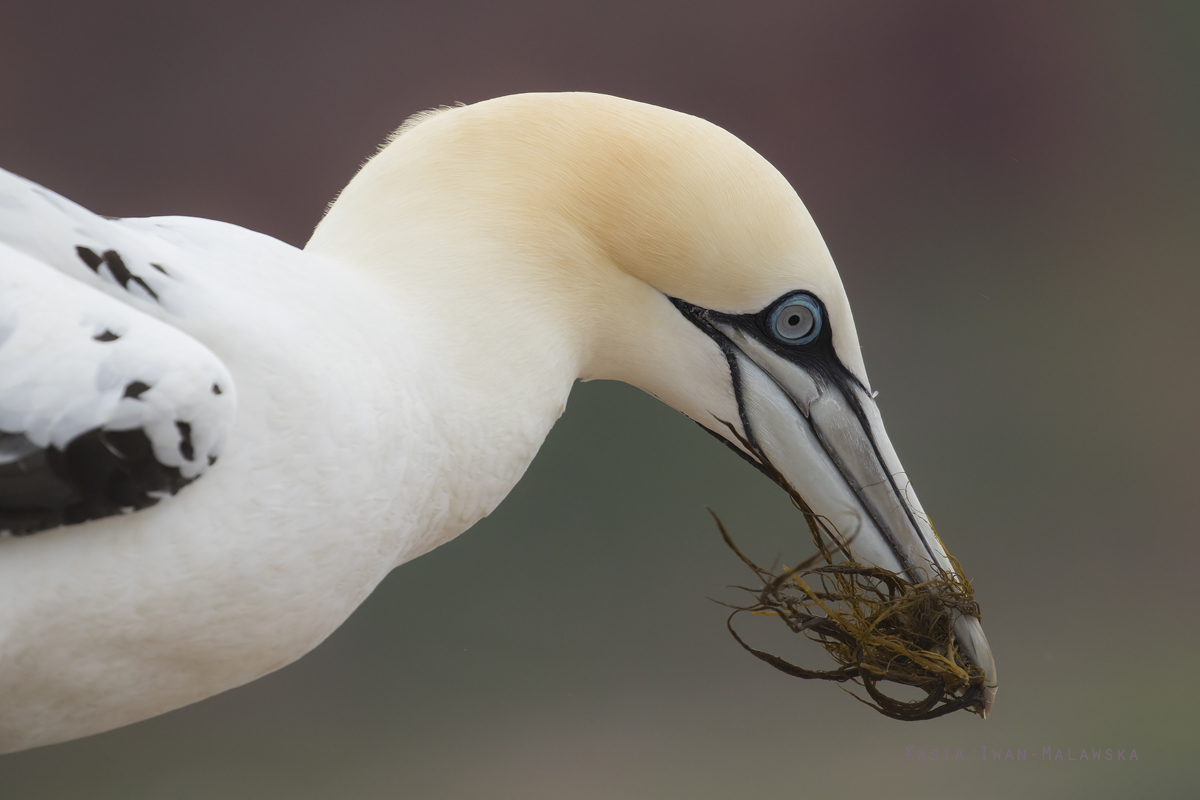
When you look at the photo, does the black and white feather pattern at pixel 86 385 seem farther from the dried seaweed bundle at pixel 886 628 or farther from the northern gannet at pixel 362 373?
the dried seaweed bundle at pixel 886 628

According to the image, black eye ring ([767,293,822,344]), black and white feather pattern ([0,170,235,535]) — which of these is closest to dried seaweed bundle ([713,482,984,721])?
black eye ring ([767,293,822,344])

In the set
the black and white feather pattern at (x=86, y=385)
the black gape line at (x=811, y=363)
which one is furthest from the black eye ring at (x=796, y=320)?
the black and white feather pattern at (x=86, y=385)

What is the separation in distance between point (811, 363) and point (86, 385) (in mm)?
800

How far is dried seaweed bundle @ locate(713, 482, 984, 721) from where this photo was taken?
126 centimetres

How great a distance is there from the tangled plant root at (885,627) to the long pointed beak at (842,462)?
0.02 metres

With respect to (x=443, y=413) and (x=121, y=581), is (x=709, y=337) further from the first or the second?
(x=121, y=581)

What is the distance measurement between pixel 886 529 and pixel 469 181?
0.66 metres

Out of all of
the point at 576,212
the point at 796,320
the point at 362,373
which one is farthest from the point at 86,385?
the point at 796,320

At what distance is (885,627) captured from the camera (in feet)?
4.29

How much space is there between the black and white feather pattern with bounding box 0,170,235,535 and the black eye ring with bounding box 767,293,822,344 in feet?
2.04

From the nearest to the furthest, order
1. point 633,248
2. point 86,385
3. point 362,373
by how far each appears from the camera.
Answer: point 86,385
point 362,373
point 633,248

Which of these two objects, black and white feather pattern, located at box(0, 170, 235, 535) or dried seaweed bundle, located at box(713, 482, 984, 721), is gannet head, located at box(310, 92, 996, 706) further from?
black and white feather pattern, located at box(0, 170, 235, 535)

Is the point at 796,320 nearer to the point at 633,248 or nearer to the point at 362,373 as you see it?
the point at 633,248

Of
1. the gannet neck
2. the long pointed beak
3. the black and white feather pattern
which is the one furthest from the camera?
the long pointed beak
